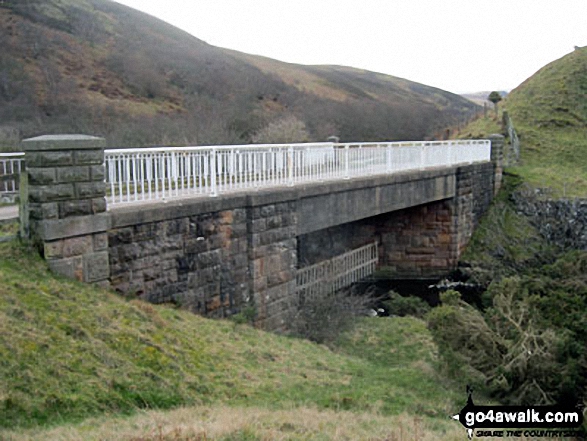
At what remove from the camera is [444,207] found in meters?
21.3

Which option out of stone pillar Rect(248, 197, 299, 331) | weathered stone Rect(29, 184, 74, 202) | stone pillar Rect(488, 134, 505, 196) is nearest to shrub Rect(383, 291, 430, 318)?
stone pillar Rect(248, 197, 299, 331)

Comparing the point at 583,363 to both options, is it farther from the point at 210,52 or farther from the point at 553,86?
the point at 210,52

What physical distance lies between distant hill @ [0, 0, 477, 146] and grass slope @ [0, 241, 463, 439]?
1471 centimetres

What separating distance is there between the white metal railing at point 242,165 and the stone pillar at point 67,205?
0.49 m

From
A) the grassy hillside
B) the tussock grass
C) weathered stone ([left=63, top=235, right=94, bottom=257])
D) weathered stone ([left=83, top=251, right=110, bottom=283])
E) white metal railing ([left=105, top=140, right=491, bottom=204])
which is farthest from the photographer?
the grassy hillside

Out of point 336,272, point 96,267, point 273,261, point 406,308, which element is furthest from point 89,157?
point 336,272

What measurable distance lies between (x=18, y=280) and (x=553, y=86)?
127 feet

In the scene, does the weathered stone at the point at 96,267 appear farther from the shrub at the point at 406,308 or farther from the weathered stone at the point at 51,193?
the shrub at the point at 406,308

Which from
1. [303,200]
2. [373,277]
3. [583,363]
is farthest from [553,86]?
[583,363]

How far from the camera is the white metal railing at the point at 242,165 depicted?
359 inches

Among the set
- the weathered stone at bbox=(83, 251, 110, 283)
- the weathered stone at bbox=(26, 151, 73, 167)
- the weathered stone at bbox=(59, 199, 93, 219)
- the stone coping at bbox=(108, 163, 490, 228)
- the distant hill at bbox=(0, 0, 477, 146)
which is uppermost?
the distant hill at bbox=(0, 0, 477, 146)

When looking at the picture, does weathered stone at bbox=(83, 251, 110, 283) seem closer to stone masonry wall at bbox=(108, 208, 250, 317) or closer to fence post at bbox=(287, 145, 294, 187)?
stone masonry wall at bbox=(108, 208, 250, 317)

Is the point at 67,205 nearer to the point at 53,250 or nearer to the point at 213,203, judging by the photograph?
the point at 53,250

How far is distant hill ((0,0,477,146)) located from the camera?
29517 millimetres
